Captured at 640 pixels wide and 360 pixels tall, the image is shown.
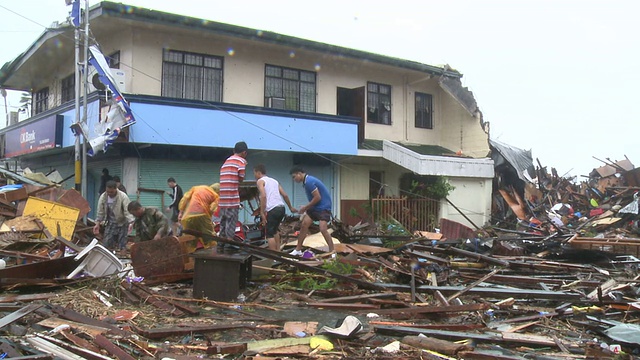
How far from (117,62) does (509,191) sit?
1511cm

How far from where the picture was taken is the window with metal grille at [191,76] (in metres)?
15.2

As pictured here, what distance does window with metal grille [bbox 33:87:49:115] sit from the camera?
21144 mm

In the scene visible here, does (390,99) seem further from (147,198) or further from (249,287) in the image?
(249,287)

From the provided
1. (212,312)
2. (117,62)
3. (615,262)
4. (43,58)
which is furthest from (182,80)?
(615,262)

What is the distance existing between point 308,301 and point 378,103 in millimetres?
14993

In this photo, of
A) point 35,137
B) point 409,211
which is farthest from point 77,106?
Result: point 409,211

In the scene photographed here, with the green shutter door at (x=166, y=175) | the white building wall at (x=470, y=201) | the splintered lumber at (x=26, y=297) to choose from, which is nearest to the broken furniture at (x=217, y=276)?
the splintered lumber at (x=26, y=297)

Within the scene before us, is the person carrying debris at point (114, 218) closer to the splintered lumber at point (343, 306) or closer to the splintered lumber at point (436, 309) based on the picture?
the splintered lumber at point (343, 306)

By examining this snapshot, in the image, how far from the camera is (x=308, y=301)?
21.1 ft

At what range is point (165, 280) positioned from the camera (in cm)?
707

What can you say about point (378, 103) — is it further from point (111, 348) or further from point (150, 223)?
point (111, 348)

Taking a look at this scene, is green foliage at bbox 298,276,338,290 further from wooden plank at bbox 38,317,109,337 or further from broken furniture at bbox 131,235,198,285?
wooden plank at bbox 38,317,109,337

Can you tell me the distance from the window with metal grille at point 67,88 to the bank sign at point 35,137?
1.78 metres

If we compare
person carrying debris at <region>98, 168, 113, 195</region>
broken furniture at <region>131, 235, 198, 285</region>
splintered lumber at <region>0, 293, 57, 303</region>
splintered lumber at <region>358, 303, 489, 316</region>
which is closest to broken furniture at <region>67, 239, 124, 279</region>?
broken furniture at <region>131, 235, 198, 285</region>
